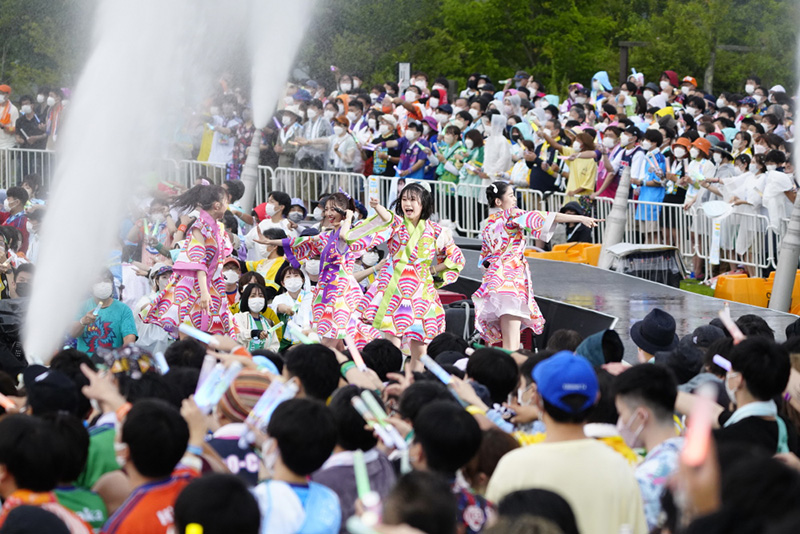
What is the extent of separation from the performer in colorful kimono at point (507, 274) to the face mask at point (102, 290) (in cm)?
320

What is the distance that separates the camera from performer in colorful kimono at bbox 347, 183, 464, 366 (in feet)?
34.6

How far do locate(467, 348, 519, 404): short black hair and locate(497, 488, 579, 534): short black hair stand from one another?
2389 mm

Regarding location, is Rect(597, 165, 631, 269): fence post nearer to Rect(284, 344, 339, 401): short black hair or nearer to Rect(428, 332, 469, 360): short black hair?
Rect(428, 332, 469, 360): short black hair

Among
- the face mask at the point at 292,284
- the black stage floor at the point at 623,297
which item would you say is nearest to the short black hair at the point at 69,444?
the black stage floor at the point at 623,297

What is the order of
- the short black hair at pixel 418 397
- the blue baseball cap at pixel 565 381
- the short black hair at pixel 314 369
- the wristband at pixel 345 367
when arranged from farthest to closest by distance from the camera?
the wristband at pixel 345 367
the short black hair at pixel 314 369
the short black hair at pixel 418 397
the blue baseball cap at pixel 565 381

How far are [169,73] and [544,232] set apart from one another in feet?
21.6

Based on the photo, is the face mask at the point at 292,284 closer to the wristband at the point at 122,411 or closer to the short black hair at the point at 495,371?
the short black hair at the point at 495,371

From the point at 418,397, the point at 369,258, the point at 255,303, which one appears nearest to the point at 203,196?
the point at 255,303

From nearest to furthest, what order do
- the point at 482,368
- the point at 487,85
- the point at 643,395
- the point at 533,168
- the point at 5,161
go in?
the point at 643,395, the point at 482,368, the point at 533,168, the point at 5,161, the point at 487,85

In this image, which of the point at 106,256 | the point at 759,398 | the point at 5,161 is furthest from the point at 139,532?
the point at 5,161

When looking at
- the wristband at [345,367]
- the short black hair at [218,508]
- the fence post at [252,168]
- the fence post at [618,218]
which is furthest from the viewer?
the fence post at [252,168]

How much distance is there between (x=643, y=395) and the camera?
4.95 m

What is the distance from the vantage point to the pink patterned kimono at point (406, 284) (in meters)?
10.6

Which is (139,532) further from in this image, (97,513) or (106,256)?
(106,256)
